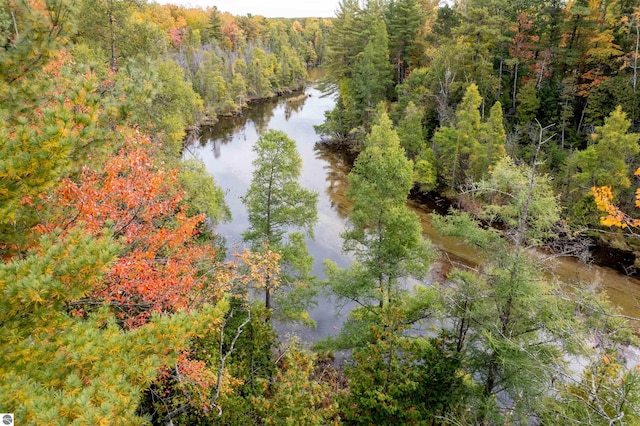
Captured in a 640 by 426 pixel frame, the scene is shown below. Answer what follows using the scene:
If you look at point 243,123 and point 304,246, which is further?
point 243,123

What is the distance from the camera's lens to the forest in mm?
3867

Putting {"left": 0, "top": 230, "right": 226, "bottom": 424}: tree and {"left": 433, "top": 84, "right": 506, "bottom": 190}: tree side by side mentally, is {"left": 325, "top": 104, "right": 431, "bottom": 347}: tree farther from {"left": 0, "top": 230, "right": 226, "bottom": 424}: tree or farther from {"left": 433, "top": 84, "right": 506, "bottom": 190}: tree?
{"left": 433, "top": 84, "right": 506, "bottom": 190}: tree

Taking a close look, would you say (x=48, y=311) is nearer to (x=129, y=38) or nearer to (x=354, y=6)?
(x=129, y=38)

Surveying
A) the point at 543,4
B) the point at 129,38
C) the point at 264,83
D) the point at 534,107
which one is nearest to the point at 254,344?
the point at 129,38

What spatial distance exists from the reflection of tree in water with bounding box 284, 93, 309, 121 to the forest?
24342 mm

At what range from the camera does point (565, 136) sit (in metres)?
27.6

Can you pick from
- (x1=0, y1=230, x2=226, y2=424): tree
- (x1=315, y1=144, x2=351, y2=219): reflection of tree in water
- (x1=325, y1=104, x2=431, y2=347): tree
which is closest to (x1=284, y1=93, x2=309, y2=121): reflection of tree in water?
(x1=315, y1=144, x2=351, y2=219): reflection of tree in water

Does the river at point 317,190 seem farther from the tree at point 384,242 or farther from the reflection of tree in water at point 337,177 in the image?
the tree at point 384,242

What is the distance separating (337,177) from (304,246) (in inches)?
709

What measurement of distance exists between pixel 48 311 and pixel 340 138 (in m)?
39.2

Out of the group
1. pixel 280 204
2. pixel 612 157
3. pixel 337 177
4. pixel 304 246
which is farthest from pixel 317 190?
pixel 612 157

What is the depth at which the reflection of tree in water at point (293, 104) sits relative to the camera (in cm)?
5557

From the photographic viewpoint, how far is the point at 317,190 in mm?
29625

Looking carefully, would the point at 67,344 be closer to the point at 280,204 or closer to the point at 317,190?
the point at 280,204
